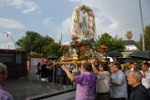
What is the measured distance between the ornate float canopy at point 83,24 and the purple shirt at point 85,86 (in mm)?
4549

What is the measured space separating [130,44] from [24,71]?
416 feet

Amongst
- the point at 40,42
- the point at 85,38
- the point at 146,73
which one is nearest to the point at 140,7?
the point at 85,38

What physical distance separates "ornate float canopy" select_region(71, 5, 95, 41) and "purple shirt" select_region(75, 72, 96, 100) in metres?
4.55

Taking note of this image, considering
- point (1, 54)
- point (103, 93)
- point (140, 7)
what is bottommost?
point (103, 93)

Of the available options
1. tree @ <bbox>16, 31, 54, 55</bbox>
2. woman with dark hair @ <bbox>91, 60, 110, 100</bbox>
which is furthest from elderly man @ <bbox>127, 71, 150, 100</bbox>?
tree @ <bbox>16, 31, 54, 55</bbox>

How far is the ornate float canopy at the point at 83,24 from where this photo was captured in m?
12.8

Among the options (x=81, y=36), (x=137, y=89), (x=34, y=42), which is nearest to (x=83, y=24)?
(x=81, y=36)

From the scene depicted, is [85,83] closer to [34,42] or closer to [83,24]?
[83,24]

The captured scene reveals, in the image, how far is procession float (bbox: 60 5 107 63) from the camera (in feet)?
32.6

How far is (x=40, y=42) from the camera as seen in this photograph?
9431cm

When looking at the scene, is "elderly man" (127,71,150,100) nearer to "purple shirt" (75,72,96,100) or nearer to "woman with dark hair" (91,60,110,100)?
"purple shirt" (75,72,96,100)

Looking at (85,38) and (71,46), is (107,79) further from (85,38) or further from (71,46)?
(85,38)

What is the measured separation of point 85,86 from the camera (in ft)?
25.4

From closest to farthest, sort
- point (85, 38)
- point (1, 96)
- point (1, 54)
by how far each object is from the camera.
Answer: point (1, 96) → point (1, 54) → point (85, 38)
